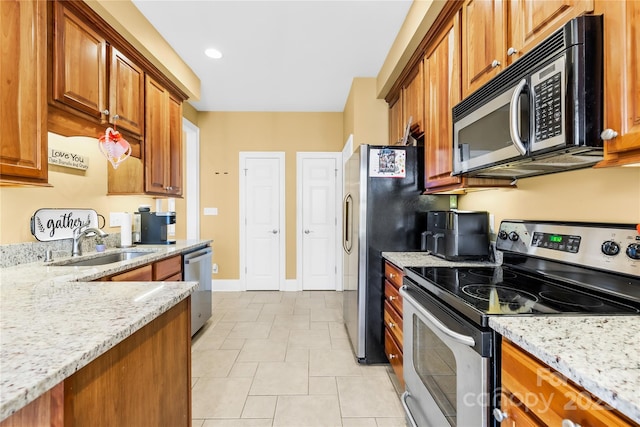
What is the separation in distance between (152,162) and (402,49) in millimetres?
2446

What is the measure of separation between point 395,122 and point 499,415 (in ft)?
8.91

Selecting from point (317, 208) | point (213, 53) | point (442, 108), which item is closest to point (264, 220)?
point (317, 208)

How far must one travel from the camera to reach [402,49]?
2.41 meters

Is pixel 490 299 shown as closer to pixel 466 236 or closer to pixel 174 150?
pixel 466 236

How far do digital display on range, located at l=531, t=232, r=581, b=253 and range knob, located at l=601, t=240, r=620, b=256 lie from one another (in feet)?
0.36

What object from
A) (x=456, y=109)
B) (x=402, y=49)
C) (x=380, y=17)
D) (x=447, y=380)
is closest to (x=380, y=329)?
(x=447, y=380)

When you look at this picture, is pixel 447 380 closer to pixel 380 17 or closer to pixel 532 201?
pixel 532 201

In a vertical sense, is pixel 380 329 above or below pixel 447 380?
below

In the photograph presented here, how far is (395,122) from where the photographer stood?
10.0 feet

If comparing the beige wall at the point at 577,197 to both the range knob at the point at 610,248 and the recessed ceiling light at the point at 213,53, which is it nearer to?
the range knob at the point at 610,248

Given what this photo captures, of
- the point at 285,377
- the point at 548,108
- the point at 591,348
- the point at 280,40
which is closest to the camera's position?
the point at 591,348

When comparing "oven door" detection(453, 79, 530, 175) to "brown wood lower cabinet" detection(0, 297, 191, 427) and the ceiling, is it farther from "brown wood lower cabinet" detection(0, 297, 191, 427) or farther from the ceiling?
"brown wood lower cabinet" detection(0, 297, 191, 427)

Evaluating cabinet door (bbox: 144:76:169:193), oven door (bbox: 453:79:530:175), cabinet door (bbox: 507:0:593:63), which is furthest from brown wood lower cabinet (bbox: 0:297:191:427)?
cabinet door (bbox: 144:76:169:193)

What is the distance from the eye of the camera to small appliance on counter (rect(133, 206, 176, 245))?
9.04ft
